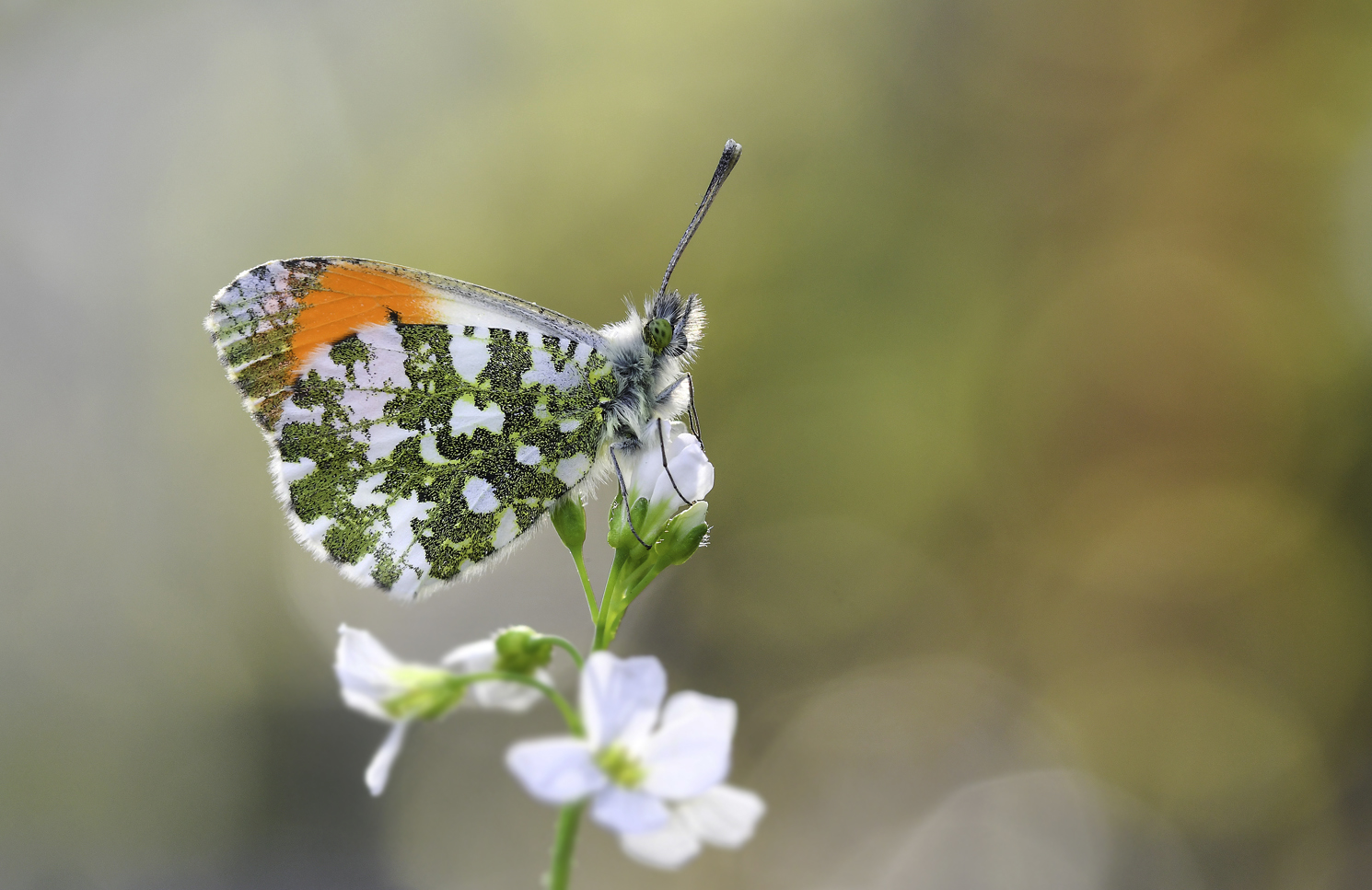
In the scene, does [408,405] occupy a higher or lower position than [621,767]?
higher

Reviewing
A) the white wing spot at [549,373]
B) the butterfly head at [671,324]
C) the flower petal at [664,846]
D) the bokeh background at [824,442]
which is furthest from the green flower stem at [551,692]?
the bokeh background at [824,442]

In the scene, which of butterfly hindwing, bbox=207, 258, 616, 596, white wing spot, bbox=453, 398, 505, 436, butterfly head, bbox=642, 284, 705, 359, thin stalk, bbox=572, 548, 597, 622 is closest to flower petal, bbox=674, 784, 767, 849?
thin stalk, bbox=572, 548, 597, 622

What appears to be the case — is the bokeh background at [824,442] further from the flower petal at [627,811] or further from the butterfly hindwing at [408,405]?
the flower petal at [627,811]

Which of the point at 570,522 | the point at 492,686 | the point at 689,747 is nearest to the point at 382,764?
the point at 492,686

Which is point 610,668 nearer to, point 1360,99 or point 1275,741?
point 1275,741

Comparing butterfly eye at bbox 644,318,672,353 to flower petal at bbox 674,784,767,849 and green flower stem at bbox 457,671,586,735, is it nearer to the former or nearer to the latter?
green flower stem at bbox 457,671,586,735

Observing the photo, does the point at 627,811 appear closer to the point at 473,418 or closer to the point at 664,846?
the point at 664,846
